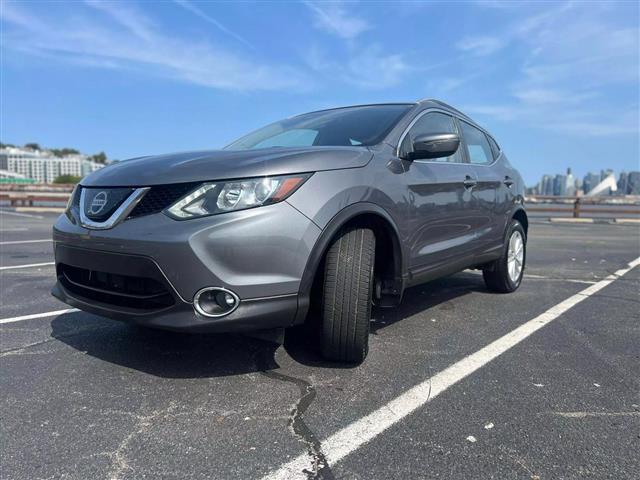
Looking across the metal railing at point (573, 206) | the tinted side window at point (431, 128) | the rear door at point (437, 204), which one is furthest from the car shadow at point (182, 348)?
the metal railing at point (573, 206)

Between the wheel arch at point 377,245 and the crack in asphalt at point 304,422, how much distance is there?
0.36 m

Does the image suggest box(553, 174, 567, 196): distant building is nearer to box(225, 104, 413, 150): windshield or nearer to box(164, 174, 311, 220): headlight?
box(225, 104, 413, 150): windshield

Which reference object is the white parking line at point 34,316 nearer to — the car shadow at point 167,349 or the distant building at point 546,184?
the car shadow at point 167,349

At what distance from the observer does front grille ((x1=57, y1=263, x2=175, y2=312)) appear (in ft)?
8.00

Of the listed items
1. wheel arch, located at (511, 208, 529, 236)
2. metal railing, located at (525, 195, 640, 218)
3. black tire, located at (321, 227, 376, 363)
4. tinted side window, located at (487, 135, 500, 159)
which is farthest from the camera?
metal railing, located at (525, 195, 640, 218)

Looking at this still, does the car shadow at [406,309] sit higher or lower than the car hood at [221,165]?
lower

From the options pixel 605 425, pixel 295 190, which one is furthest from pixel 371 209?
pixel 605 425

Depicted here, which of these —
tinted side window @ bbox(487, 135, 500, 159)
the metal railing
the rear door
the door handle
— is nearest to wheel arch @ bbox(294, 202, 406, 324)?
the rear door

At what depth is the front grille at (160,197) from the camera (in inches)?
94.1

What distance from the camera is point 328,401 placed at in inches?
95.2

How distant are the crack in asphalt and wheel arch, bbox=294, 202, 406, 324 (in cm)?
36

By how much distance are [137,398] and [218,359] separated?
2.02 ft

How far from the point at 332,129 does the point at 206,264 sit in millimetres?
1744

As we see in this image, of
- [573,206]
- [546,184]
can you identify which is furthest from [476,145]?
[546,184]
